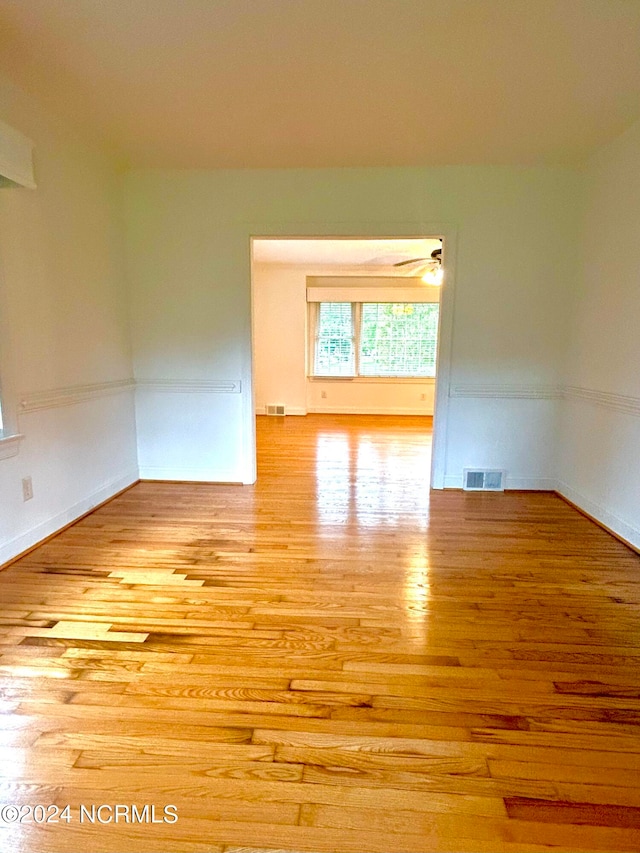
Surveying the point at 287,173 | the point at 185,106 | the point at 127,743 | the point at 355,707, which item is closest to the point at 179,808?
the point at 127,743

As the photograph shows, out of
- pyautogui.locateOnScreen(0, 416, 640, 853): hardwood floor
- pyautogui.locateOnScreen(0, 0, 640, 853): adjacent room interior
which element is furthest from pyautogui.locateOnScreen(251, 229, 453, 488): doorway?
pyautogui.locateOnScreen(0, 416, 640, 853): hardwood floor

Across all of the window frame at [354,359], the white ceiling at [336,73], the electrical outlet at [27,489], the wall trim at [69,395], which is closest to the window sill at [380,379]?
the window frame at [354,359]

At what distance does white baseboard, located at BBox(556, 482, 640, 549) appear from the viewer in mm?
2766

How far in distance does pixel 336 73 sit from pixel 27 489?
2931 millimetres

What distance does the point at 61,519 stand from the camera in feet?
9.63

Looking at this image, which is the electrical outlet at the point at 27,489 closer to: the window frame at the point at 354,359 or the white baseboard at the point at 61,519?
the white baseboard at the point at 61,519

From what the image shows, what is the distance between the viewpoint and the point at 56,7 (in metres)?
1.87

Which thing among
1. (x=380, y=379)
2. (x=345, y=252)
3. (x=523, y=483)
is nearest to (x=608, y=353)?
(x=523, y=483)

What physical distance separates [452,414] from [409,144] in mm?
2084

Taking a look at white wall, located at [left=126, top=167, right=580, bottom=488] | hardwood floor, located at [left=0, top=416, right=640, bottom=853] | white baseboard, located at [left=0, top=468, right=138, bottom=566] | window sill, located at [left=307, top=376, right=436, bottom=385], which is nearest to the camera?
hardwood floor, located at [left=0, top=416, right=640, bottom=853]

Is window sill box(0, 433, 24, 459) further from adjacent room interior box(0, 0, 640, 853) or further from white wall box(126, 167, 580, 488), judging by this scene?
white wall box(126, 167, 580, 488)

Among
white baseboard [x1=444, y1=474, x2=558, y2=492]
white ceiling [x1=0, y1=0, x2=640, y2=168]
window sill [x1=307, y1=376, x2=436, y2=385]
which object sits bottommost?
white baseboard [x1=444, y1=474, x2=558, y2=492]

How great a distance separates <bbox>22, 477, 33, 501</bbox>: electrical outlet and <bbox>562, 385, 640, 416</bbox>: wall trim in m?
3.79

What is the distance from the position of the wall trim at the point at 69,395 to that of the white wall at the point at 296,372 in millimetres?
3868
